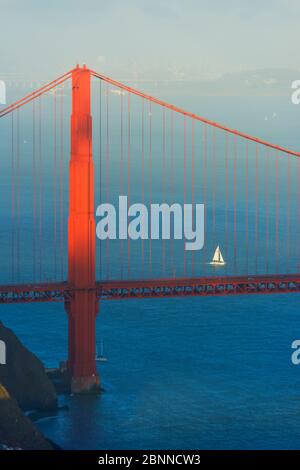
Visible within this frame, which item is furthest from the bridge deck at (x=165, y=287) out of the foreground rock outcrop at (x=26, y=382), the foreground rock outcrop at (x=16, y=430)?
the foreground rock outcrop at (x=16, y=430)

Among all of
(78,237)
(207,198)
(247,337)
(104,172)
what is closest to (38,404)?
(78,237)

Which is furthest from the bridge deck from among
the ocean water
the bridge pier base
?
the ocean water

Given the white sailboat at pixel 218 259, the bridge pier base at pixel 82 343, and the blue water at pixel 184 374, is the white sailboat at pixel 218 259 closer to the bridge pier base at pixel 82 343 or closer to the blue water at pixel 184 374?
the blue water at pixel 184 374

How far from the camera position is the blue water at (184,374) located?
5947 centimetres

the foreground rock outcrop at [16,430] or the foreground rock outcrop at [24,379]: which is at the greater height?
the foreground rock outcrop at [24,379]

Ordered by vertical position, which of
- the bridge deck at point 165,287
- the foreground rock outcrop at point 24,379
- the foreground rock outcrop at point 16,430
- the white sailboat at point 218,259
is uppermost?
the white sailboat at point 218,259

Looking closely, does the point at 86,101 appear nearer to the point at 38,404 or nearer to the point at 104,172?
the point at 38,404

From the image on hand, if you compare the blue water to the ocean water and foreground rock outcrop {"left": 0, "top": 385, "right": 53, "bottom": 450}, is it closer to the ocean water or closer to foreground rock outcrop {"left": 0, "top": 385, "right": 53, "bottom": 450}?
the ocean water

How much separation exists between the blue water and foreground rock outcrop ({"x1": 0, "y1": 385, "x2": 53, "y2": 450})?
278 centimetres

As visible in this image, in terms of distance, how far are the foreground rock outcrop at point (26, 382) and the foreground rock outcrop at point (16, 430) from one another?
22.8 ft

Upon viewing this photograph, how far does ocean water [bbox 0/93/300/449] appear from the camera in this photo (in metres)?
59.6

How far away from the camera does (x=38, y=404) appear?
63219 mm

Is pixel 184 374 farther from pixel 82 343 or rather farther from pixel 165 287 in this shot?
pixel 82 343

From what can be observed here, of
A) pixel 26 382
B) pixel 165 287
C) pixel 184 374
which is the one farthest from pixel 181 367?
pixel 26 382
